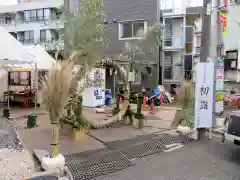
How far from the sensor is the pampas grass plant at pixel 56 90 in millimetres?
4355

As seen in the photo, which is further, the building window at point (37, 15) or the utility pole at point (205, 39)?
the building window at point (37, 15)

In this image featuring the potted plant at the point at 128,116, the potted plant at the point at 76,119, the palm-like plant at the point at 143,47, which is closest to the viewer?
the potted plant at the point at 76,119

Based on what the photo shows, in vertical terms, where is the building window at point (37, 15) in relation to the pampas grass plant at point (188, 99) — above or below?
above

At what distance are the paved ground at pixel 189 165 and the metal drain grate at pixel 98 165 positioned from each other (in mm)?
178

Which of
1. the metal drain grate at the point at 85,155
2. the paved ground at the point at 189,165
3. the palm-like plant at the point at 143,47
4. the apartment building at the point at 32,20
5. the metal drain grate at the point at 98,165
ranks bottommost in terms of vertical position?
the paved ground at the point at 189,165

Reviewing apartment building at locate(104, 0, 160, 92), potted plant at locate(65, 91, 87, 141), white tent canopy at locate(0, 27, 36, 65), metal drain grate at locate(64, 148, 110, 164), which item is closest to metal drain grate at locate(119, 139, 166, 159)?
metal drain grate at locate(64, 148, 110, 164)

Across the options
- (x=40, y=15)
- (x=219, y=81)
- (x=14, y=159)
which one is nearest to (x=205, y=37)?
(x=219, y=81)

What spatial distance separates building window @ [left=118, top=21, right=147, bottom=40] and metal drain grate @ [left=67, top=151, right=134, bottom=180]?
47.9ft

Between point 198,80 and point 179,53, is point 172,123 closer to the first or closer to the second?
point 198,80

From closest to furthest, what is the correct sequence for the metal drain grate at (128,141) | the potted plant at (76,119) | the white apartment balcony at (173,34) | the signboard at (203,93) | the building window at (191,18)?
the metal drain grate at (128,141), the potted plant at (76,119), the signboard at (203,93), the white apartment balcony at (173,34), the building window at (191,18)

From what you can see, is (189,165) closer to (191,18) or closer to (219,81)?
(219,81)

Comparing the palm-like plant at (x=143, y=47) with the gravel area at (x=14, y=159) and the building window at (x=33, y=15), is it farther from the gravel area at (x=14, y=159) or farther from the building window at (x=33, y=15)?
the building window at (x=33, y=15)

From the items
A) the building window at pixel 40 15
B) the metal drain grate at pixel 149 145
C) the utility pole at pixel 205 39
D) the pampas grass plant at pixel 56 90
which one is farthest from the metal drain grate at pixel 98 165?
the building window at pixel 40 15

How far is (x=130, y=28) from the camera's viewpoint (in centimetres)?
1936
